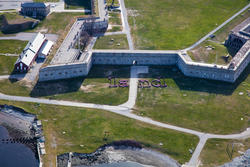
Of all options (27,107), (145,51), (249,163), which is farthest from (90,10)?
(249,163)

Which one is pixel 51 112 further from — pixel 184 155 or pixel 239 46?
pixel 239 46

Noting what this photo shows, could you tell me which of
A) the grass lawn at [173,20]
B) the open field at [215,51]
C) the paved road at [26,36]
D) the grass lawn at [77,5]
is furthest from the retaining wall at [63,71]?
the grass lawn at [77,5]

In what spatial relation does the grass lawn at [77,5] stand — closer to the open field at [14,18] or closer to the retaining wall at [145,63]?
the open field at [14,18]

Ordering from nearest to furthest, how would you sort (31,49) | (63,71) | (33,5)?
(63,71) → (31,49) → (33,5)

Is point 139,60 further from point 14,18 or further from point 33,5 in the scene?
point 33,5

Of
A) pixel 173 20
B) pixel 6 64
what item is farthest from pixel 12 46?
pixel 173 20

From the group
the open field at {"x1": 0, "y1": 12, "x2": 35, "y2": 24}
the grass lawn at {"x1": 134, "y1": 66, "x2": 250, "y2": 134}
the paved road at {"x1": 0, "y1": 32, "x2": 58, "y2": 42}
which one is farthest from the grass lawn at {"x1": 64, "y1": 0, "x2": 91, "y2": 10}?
the grass lawn at {"x1": 134, "y1": 66, "x2": 250, "y2": 134}
